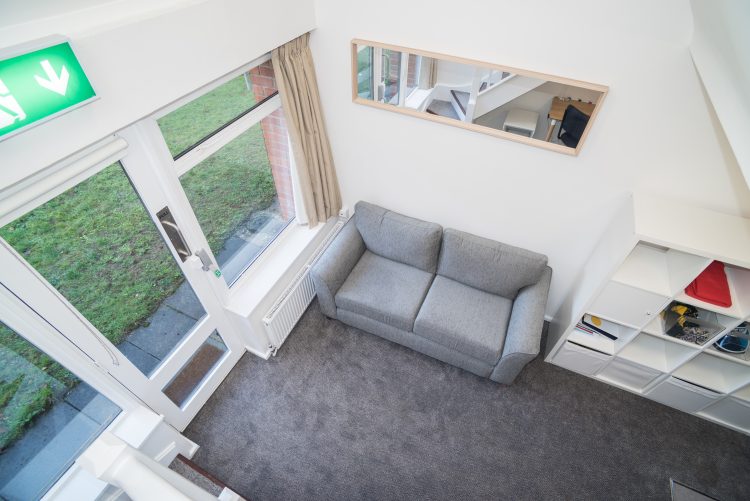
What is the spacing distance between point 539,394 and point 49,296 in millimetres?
3091

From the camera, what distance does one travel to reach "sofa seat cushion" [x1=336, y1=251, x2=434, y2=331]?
2.92 meters

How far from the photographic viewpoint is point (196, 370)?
2760mm

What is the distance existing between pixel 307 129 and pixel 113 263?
154 cm

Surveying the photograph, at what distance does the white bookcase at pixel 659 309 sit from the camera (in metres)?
2.09

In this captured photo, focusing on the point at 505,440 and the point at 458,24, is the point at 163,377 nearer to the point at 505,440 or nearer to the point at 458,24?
the point at 505,440

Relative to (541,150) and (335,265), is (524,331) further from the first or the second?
(335,265)

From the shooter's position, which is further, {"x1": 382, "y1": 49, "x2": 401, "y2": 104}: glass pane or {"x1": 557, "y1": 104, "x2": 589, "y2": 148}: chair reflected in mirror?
{"x1": 382, "y1": 49, "x2": 401, "y2": 104}: glass pane

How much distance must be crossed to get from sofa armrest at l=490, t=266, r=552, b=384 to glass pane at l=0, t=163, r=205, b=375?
215cm

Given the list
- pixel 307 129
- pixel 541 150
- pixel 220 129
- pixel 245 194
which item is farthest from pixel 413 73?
pixel 245 194

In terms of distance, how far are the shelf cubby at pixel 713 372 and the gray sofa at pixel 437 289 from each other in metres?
1.04

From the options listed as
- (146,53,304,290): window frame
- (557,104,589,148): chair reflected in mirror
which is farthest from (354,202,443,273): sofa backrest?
(557,104,589,148): chair reflected in mirror

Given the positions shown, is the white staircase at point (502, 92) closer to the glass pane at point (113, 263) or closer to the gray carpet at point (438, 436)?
the gray carpet at point (438, 436)

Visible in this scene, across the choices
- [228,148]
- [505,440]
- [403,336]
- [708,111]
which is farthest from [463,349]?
[228,148]

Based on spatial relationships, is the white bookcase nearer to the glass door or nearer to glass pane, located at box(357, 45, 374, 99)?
glass pane, located at box(357, 45, 374, 99)
